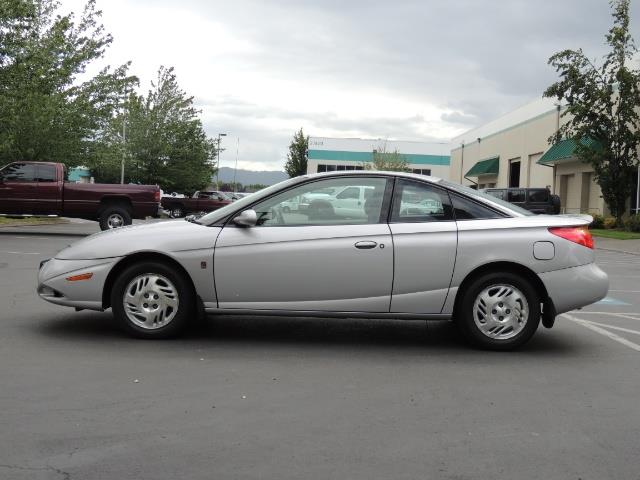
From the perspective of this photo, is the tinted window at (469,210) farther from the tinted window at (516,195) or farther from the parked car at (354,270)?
the tinted window at (516,195)

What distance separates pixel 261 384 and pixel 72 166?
28119 millimetres

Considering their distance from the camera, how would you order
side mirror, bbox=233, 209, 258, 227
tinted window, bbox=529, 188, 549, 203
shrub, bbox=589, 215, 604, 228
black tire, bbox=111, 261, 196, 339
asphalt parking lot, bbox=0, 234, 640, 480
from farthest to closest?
shrub, bbox=589, 215, 604, 228 → tinted window, bbox=529, 188, 549, 203 → black tire, bbox=111, 261, 196, 339 → side mirror, bbox=233, 209, 258, 227 → asphalt parking lot, bbox=0, 234, 640, 480

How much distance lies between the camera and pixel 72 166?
31141 millimetres

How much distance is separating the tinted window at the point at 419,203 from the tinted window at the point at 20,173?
16966 mm

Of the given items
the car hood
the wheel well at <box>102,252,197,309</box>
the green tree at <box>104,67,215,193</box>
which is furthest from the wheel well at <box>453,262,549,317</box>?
the green tree at <box>104,67,215,193</box>

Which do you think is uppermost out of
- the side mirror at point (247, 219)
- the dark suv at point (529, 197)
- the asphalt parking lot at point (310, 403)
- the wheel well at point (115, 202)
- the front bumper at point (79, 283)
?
the dark suv at point (529, 197)

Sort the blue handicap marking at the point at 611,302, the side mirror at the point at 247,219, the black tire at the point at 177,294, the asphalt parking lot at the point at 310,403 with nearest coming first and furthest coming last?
the asphalt parking lot at the point at 310,403, the side mirror at the point at 247,219, the black tire at the point at 177,294, the blue handicap marking at the point at 611,302

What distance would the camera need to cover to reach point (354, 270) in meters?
6.32

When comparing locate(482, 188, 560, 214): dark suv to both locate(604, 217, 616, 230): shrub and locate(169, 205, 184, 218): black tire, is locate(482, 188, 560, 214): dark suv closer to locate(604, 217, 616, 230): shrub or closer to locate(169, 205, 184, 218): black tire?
locate(604, 217, 616, 230): shrub

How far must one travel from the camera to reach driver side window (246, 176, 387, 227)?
6504 mm

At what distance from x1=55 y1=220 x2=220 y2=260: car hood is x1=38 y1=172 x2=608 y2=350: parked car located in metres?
0.01

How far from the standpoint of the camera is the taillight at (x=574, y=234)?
646 cm

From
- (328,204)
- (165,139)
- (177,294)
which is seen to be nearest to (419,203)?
(328,204)

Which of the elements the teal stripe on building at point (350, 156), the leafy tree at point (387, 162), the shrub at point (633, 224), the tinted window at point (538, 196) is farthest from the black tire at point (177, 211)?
the teal stripe on building at point (350, 156)
